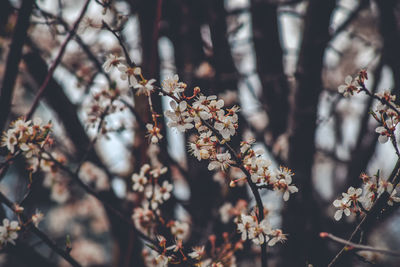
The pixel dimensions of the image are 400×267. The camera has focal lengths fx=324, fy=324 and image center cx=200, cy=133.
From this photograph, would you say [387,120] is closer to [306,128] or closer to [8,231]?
[306,128]

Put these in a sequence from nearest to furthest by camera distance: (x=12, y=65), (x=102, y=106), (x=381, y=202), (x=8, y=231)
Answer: (x=381, y=202)
(x=8, y=231)
(x=12, y=65)
(x=102, y=106)

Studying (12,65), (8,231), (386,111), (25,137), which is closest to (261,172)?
(386,111)

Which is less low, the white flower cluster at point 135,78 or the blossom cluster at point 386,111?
the white flower cluster at point 135,78

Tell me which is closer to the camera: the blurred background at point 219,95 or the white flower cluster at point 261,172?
the white flower cluster at point 261,172

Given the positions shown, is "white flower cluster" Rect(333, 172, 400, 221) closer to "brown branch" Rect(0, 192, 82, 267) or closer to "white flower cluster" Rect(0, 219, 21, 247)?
"brown branch" Rect(0, 192, 82, 267)

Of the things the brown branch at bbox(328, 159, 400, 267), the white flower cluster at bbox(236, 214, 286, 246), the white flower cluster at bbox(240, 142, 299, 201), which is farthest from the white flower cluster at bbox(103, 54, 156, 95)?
the brown branch at bbox(328, 159, 400, 267)

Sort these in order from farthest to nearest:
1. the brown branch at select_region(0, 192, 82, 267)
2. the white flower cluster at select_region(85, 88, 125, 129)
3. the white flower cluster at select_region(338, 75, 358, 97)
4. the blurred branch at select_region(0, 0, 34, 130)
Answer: the white flower cluster at select_region(85, 88, 125, 129)
the blurred branch at select_region(0, 0, 34, 130)
the brown branch at select_region(0, 192, 82, 267)
the white flower cluster at select_region(338, 75, 358, 97)

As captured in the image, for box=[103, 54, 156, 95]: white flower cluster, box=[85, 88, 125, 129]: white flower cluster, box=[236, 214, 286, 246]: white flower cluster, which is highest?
box=[85, 88, 125, 129]: white flower cluster

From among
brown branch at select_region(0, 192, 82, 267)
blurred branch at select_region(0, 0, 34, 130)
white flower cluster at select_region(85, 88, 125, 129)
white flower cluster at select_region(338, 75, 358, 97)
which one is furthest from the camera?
white flower cluster at select_region(85, 88, 125, 129)

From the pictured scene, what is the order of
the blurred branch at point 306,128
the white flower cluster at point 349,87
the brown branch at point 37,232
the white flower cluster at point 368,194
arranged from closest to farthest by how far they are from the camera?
1. the white flower cluster at point 368,194
2. the white flower cluster at point 349,87
3. the brown branch at point 37,232
4. the blurred branch at point 306,128

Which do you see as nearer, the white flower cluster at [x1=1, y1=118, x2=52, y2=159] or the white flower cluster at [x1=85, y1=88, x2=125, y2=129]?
the white flower cluster at [x1=1, y1=118, x2=52, y2=159]

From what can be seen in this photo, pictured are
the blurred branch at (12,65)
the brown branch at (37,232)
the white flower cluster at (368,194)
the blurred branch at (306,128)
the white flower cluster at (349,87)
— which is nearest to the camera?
the white flower cluster at (368,194)

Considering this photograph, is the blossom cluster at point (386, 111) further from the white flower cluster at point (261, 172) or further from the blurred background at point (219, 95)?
the blurred background at point (219, 95)

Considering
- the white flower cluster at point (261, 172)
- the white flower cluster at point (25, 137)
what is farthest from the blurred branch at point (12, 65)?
the white flower cluster at point (261, 172)
